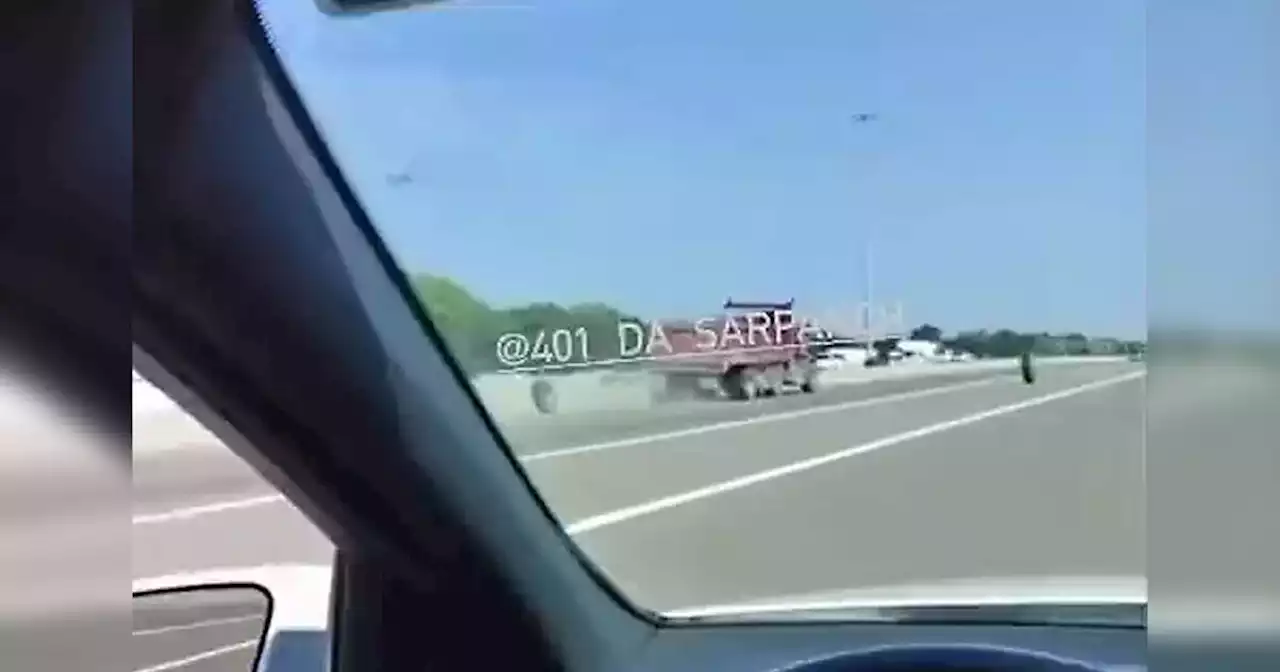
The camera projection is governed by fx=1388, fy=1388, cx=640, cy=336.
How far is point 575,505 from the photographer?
159cm

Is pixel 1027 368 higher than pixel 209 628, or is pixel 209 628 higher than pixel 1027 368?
pixel 1027 368

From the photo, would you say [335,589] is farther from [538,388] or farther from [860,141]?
[860,141]

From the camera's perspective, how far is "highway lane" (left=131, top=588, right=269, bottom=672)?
1.46 meters

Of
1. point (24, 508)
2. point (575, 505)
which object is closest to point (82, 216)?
point (24, 508)

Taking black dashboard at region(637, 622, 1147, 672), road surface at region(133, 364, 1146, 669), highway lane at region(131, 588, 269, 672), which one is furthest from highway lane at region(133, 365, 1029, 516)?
black dashboard at region(637, 622, 1147, 672)

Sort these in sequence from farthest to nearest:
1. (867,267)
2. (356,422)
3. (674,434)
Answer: (674,434)
(867,267)
(356,422)

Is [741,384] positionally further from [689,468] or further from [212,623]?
[212,623]

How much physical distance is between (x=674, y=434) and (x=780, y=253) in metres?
0.24

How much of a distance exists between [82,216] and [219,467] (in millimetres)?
409

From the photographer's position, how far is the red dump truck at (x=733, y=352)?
148cm

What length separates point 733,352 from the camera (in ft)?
4.89

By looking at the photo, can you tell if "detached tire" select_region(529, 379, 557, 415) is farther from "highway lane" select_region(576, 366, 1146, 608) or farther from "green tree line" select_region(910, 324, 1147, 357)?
"green tree line" select_region(910, 324, 1147, 357)

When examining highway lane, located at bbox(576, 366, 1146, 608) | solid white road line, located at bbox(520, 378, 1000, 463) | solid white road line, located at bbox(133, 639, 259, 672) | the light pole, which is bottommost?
solid white road line, located at bbox(133, 639, 259, 672)

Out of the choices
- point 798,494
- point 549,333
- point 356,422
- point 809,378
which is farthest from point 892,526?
point 356,422
